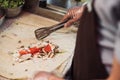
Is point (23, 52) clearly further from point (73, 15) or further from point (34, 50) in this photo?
point (73, 15)

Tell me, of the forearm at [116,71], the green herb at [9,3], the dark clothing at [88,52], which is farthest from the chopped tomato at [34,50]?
the forearm at [116,71]

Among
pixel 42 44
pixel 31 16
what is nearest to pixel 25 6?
pixel 31 16

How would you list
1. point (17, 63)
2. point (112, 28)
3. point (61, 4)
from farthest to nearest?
point (61, 4), point (17, 63), point (112, 28)

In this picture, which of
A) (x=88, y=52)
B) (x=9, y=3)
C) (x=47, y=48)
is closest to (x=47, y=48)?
(x=47, y=48)

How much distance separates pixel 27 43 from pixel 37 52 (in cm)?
7

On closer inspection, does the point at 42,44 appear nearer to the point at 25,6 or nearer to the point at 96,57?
the point at 25,6

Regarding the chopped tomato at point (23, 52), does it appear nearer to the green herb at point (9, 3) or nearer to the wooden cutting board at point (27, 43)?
the wooden cutting board at point (27, 43)

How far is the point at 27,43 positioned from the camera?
907 mm

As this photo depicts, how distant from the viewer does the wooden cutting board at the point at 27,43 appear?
796 mm

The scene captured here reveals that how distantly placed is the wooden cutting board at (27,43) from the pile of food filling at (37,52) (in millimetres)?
17

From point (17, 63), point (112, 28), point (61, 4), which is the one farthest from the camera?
point (61, 4)

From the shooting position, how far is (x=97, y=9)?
16.2 inches

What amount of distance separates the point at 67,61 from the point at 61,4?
0.98 ft

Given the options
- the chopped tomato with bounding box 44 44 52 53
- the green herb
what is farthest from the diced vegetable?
the green herb
